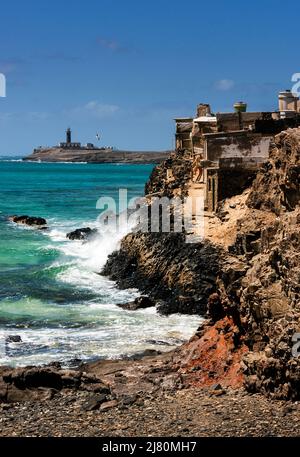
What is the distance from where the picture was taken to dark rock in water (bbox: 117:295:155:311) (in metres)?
22.4

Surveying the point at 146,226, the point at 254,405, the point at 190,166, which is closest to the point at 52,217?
the point at 190,166

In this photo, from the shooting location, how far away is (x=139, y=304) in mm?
22547

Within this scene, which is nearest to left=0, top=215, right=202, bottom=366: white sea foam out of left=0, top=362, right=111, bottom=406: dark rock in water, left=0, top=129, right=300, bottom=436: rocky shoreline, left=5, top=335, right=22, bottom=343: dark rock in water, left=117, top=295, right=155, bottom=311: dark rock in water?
left=5, top=335, right=22, bottom=343: dark rock in water

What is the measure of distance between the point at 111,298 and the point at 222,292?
33.5 ft

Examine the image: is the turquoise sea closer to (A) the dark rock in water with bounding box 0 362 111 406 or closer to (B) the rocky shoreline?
(B) the rocky shoreline

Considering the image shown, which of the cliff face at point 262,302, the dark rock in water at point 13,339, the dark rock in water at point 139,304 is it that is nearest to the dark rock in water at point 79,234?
the dark rock in water at point 139,304

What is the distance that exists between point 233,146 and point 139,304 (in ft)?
27.7

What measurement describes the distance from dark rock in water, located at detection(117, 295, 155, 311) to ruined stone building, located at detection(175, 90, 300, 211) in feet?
15.5

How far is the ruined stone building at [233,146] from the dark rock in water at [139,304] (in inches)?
185

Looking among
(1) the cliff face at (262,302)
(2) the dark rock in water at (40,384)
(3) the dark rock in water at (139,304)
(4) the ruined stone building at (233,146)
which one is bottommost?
(3) the dark rock in water at (139,304)

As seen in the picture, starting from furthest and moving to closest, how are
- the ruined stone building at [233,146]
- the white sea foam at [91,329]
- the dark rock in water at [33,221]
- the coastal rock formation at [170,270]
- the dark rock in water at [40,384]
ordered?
the dark rock in water at [33,221], the ruined stone building at [233,146], the coastal rock formation at [170,270], the white sea foam at [91,329], the dark rock in water at [40,384]

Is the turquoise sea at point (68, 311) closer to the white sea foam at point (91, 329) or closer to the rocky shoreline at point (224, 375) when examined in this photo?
the white sea foam at point (91, 329)

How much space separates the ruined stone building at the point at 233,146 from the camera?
2553 cm
